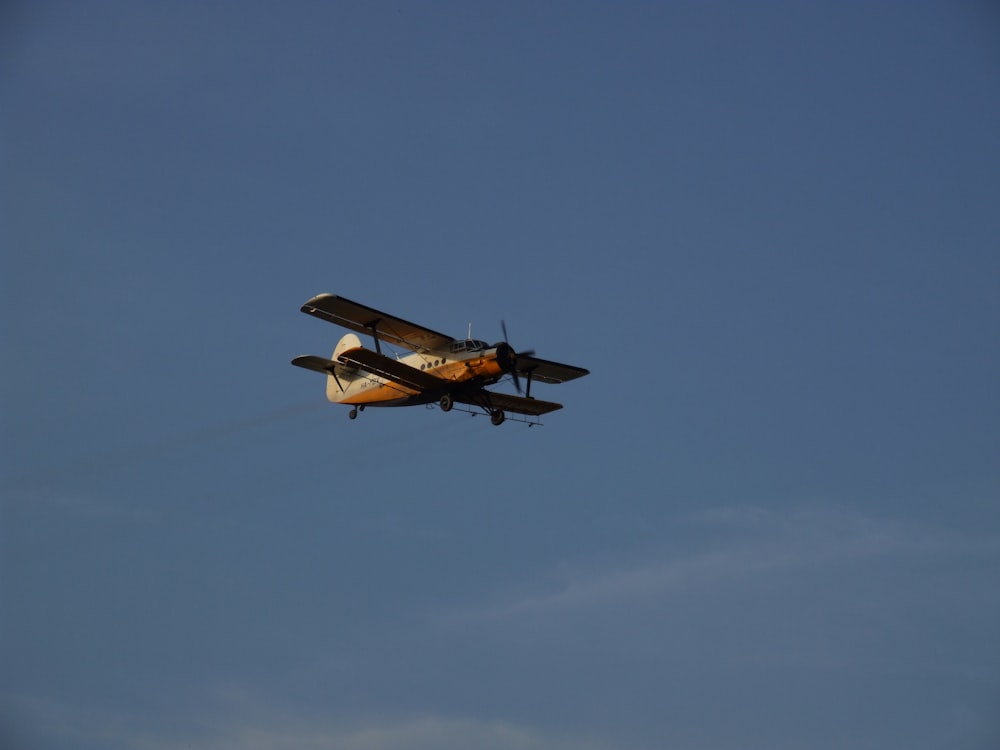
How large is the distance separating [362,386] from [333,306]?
609 centimetres

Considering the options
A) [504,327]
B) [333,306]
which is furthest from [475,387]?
[333,306]

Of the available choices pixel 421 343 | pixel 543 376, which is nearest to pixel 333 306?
pixel 421 343

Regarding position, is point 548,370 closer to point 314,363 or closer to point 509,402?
point 509,402

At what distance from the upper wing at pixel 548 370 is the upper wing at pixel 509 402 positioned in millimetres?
1558

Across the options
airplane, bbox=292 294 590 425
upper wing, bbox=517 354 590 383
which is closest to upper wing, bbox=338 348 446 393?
airplane, bbox=292 294 590 425

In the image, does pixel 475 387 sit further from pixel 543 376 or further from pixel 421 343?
pixel 543 376

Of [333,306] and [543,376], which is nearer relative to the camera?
[333,306]

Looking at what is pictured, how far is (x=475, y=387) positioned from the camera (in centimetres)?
6075

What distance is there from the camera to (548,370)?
221ft

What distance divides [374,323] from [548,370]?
9.95 meters

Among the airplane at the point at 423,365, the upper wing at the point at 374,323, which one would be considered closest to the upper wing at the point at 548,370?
the airplane at the point at 423,365

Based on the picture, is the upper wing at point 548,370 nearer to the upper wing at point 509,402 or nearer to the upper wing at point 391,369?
the upper wing at point 509,402

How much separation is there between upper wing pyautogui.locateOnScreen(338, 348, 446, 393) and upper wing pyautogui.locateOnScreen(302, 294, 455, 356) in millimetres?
1476

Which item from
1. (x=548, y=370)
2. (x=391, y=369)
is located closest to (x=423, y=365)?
(x=391, y=369)
